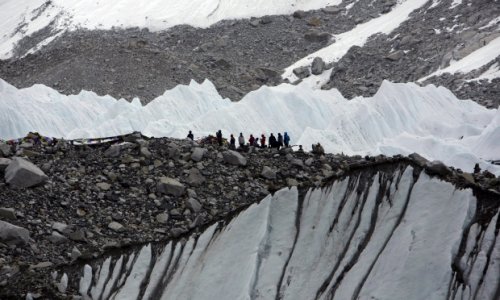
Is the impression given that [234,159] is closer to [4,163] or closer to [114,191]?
[114,191]

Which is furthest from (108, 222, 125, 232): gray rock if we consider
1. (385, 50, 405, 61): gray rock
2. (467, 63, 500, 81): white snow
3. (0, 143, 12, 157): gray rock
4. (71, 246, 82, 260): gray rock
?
(385, 50, 405, 61): gray rock

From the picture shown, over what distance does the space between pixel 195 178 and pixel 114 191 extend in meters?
2.32

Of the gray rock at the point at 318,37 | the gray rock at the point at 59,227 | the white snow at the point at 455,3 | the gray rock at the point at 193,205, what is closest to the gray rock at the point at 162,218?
the gray rock at the point at 193,205

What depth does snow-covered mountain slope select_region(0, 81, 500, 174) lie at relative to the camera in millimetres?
29453

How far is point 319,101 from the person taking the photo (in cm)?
3466

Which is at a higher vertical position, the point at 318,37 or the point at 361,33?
the point at 318,37

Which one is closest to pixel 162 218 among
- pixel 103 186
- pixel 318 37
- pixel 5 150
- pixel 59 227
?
pixel 103 186

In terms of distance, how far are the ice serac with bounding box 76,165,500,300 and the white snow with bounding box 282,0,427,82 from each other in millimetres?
44844

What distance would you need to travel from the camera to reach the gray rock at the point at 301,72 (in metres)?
57.8

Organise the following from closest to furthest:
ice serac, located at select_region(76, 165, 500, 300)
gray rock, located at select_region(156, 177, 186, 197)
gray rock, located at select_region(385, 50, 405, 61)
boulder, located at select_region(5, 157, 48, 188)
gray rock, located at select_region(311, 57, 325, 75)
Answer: ice serac, located at select_region(76, 165, 500, 300), boulder, located at select_region(5, 157, 48, 188), gray rock, located at select_region(156, 177, 186, 197), gray rock, located at select_region(385, 50, 405, 61), gray rock, located at select_region(311, 57, 325, 75)

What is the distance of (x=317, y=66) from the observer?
58062mm

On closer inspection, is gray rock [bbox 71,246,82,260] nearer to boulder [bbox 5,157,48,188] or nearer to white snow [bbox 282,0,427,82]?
boulder [bbox 5,157,48,188]

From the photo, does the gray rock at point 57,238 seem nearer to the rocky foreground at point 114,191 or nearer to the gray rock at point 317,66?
the rocky foreground at point 114,191

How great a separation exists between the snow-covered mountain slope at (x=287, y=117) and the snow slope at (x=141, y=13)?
1424 inches
